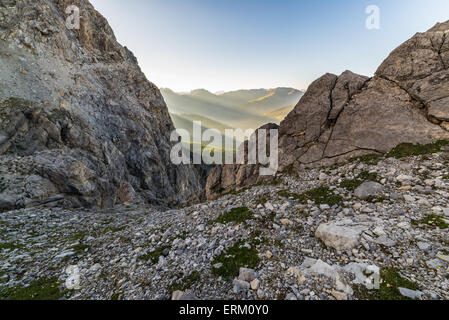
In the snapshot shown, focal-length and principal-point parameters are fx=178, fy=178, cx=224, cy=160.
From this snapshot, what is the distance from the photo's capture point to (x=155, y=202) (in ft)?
127

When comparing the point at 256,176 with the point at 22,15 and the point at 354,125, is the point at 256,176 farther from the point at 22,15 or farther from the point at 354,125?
the point at 22,15

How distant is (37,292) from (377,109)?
71.7 feet

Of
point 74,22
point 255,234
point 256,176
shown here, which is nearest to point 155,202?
point 256,176

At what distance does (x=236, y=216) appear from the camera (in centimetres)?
1058

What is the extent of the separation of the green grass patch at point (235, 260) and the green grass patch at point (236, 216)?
210cm

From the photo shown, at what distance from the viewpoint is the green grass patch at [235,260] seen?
6727mm

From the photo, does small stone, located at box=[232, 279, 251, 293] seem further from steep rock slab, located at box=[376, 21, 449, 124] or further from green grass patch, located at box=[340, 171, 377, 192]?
steep rock slab, located at box=[376, 21, 449, 124]

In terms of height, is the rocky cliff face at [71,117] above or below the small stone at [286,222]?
above

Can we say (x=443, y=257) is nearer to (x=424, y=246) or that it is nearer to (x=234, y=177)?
(x=424, y=246)

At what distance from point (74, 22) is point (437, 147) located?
64482mm

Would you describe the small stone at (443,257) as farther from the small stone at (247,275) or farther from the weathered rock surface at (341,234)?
the small stone at (247,275)

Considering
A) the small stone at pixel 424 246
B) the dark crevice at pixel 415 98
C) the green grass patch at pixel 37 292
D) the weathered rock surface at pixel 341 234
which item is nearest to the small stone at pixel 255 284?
the weathered rock surface at pixel 341 234

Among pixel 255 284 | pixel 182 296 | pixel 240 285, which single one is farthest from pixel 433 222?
pixel 182 296

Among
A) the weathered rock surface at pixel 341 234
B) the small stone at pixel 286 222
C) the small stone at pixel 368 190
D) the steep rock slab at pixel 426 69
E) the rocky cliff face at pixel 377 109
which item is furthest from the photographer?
the rocky cliff face at pixel 377 109
